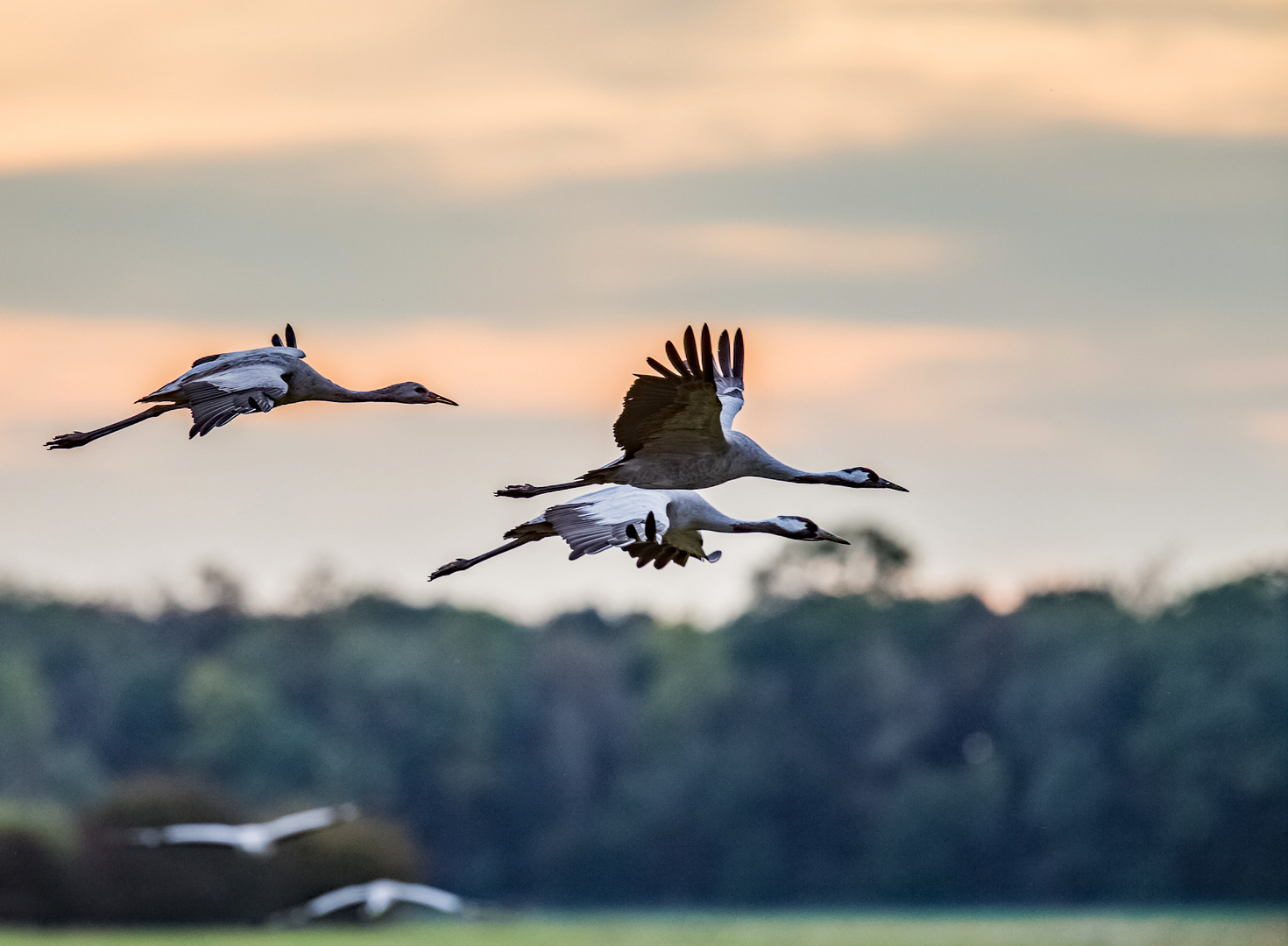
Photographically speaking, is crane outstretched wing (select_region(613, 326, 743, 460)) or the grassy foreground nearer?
crane outstretched wing (select_region(613, 326, 743, 460))

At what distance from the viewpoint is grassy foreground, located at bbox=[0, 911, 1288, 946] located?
67.6 metres

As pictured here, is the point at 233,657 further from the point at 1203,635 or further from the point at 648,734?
the point at 1203,635

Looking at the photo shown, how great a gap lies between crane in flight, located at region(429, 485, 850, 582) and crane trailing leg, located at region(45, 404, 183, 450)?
8.92ft

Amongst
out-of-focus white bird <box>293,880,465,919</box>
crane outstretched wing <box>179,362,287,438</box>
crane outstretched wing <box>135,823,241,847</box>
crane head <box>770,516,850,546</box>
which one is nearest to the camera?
crane outstretched wing <box>179,362,287,438</box>

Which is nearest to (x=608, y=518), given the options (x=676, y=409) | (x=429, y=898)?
(x=676, y=409)

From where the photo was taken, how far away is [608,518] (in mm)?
21141

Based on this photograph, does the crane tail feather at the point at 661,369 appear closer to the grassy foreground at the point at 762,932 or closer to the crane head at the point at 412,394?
the crane head at the point at 412,394

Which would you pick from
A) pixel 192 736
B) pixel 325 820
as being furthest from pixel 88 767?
pixel 325 820

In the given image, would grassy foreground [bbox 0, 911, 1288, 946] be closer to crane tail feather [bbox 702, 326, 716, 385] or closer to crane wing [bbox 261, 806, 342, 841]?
crane wing [bbox 261, 806, 342, 841]

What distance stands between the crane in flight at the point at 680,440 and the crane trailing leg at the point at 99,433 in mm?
2893

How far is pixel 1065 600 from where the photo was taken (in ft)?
304

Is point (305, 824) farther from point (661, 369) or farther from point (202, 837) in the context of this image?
point (661, 369)

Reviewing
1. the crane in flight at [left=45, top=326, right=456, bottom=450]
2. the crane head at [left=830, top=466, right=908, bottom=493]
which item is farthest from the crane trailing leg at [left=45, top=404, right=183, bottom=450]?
the crane head at [left=830, top=466, right=908, bottom=493]

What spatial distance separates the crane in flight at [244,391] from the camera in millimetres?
18844
